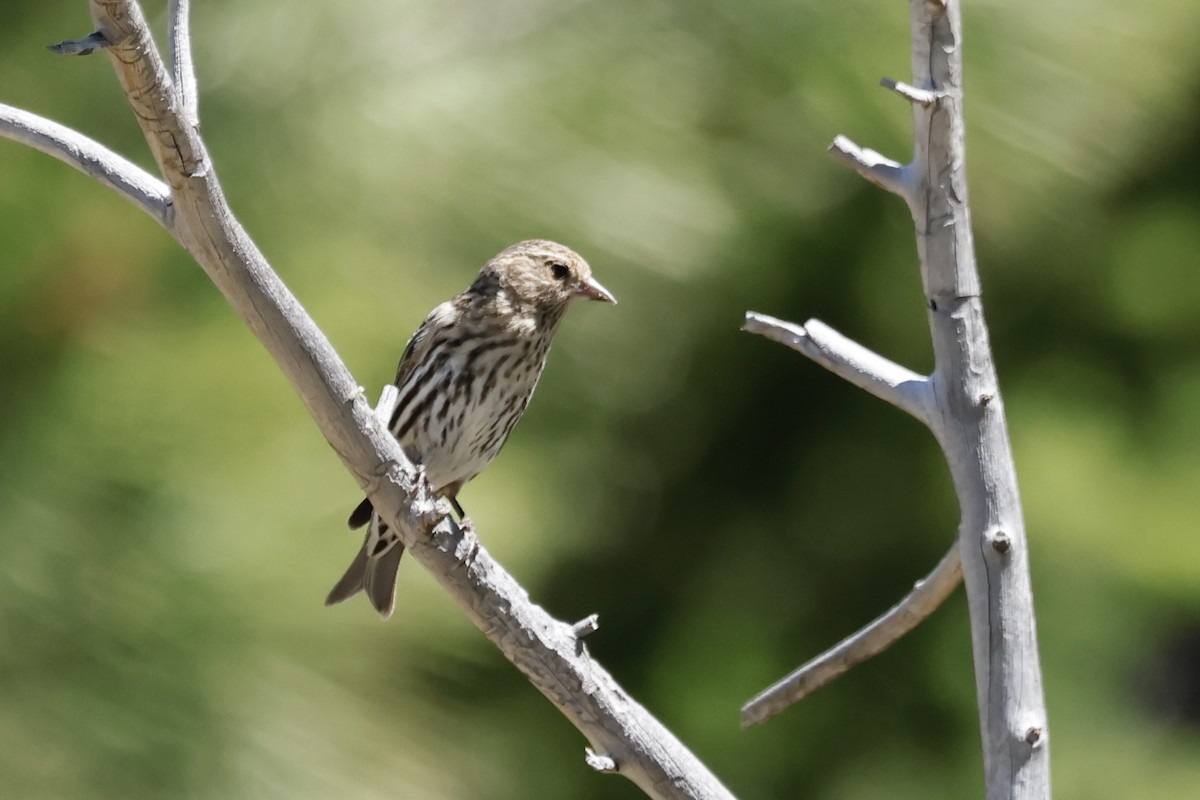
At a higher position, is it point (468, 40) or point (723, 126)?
point (468, 40)

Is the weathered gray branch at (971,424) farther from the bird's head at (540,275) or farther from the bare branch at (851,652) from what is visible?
the bird's head at (540,275)

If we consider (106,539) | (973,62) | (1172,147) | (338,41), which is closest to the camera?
(106,539)

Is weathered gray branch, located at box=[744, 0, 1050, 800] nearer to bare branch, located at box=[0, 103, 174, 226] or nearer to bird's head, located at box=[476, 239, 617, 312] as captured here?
bare branch, located at box=[0, 103, 174, 226]

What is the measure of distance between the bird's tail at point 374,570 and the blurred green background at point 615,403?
0.25 ft

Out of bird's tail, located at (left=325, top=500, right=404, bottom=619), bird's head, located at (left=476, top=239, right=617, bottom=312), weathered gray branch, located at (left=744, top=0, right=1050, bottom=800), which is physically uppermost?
weathered gray branch, located at (left=744, top=0, right=1050, bottom=800)

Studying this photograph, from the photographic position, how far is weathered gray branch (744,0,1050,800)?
1.47m

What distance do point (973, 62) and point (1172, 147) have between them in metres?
0.73

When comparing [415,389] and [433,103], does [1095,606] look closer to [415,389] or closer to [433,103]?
[415,389]

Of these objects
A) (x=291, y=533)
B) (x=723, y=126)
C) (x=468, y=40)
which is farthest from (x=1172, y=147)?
(x=291, y=533)

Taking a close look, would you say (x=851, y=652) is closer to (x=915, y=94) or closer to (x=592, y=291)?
(x=915, y=94)

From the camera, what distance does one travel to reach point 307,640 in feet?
7.84

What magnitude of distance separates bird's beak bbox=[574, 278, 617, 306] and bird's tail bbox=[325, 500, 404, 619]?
575 millimetres

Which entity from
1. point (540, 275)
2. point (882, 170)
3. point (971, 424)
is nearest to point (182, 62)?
point (882, 170)

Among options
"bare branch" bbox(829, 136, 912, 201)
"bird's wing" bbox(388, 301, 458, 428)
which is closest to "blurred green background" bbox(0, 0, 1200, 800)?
"bird's wing" bbox(388, 301, 458, 428)
